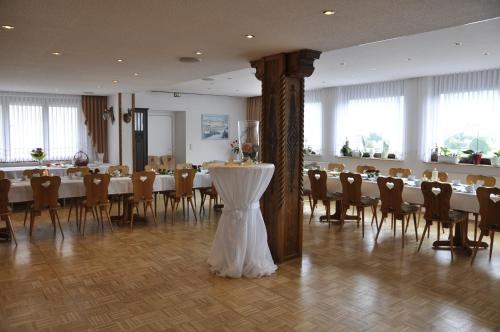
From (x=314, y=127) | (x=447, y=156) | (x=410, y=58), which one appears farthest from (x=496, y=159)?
(x=314, y=127)

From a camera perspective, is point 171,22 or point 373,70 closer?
point 171,22

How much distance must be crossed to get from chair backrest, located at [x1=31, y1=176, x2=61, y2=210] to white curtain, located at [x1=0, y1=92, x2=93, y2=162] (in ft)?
15.7

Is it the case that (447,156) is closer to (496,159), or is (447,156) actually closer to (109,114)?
(496,159)

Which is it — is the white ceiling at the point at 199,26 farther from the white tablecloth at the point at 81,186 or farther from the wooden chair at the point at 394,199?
the wooden chair at the point at 394,199

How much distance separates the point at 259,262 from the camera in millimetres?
4215

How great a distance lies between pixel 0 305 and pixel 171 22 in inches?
113

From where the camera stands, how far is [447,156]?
7.93 m

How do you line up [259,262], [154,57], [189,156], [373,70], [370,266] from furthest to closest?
1. [189,156]
2. [373,70]
3. [154,57]
4. [370,266]
5. [259,262]

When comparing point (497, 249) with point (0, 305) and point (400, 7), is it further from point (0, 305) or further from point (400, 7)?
point (0, 305)

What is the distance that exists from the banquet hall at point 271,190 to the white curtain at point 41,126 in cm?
101

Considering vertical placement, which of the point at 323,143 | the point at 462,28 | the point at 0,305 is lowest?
the point at 0,305

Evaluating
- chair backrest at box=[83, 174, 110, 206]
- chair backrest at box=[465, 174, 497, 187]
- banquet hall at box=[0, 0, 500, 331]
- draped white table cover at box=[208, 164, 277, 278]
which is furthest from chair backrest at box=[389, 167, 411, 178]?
chair backrest at box=[83, 174, 110, 206]

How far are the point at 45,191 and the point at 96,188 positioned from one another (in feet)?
2.22

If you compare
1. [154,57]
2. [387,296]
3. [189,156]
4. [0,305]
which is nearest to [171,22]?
[154,57]
